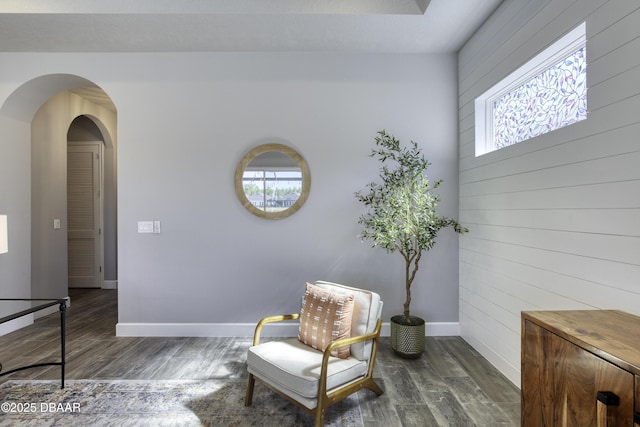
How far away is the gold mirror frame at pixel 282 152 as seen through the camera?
3.10m

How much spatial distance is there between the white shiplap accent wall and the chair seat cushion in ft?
4.33

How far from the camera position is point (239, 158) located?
10.3 feet

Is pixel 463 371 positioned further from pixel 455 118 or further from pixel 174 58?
pixel 174 58

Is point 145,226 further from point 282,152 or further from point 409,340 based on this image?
point 409,340

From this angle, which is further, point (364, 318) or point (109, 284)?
point (109, 284)

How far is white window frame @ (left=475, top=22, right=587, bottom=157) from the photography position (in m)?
1.84

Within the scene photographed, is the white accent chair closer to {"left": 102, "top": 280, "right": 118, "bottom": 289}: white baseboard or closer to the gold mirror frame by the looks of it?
the gold mirror frame

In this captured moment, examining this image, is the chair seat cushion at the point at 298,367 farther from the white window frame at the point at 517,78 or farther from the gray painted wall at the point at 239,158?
the white window frame at the point at 517,78

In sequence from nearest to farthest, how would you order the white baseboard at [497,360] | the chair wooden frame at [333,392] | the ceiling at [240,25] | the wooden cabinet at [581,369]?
the wooden cabinet at [581,369] < the chair wooden frame at [333,392] < the white baseboard at [497,360] < the ceiling at [240,25]

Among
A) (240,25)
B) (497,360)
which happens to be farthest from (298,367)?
(240,25)

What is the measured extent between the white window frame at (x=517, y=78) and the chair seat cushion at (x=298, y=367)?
7.27 ft

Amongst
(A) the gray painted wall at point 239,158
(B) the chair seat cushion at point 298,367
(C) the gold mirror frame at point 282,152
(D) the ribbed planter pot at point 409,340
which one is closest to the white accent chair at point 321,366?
(B) the chair seat cushion at point 298,367

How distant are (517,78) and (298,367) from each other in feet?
8.64

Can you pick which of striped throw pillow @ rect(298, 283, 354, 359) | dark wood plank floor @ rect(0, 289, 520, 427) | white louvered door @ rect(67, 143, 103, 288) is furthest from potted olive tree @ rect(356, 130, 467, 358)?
white louvered door @ rect(67, 143, 103, 288)
